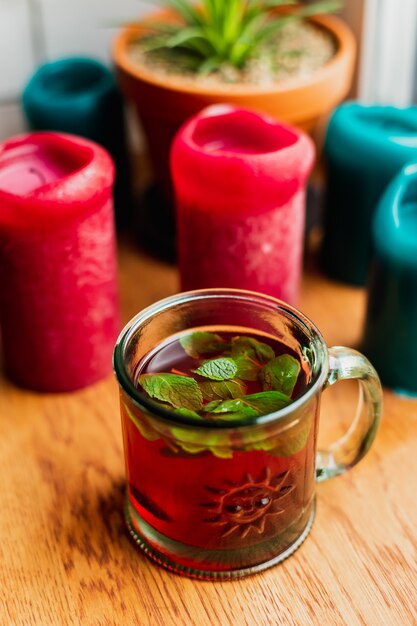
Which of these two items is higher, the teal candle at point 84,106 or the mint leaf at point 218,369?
the teal candle at point 84,106

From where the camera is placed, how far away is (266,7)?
73 cm

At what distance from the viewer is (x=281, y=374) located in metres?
0.47

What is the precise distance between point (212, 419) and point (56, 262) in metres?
0.19

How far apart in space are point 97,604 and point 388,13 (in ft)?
1.97

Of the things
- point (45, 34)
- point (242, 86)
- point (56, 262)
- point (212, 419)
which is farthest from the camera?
point (45, 34)

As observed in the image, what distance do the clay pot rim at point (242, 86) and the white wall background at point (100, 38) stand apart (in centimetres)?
4

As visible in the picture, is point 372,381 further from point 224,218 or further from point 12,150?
point 12,150

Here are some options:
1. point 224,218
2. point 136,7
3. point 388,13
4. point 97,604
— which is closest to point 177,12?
point 136,7

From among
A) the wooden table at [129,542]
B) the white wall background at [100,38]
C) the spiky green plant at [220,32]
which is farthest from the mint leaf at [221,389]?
the white wall background at [100,38]

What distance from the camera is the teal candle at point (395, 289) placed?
557 mm

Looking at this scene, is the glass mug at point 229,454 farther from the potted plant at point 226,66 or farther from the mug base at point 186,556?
the potted plant at point 226,66

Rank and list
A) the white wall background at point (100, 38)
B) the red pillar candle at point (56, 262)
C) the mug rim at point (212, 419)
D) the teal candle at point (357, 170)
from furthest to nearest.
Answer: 1. the white wall background at point (100, 38)
2. the teal candle at point (357, 170)
3. the red pillar candle at point (56, 262)
4. the mug rim at point (212, 419)

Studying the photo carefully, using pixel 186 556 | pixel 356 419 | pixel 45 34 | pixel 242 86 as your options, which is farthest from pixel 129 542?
pixel 45 34

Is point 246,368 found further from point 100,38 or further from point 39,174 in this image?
point 100,38
